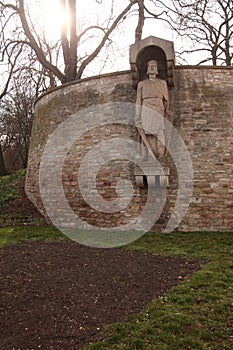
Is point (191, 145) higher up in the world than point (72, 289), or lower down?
higher up

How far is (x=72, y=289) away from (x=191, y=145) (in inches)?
202

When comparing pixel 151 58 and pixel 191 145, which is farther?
pixel 151 58

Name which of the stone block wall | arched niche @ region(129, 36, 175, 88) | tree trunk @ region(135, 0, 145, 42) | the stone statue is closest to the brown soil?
the stone block wall

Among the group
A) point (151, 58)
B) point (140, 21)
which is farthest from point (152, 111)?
point (140, 21)

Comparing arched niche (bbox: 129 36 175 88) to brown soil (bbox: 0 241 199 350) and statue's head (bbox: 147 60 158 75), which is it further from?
brown soil (bbox: 0 241 199 350)

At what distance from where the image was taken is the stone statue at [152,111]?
834 cm

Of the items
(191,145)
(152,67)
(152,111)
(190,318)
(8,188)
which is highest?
(152,67)

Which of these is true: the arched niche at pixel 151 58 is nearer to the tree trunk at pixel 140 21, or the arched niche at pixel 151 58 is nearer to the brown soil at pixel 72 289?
the brown soil at pixel 72 289

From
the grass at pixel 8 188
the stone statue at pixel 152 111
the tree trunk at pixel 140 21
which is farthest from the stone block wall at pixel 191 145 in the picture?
the tree trunk at pixel 140 21

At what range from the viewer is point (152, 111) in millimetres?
8320

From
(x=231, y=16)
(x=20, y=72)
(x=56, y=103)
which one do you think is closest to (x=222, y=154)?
(x=56, y=103)

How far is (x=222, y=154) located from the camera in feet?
28.3

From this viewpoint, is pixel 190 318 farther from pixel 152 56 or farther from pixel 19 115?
pixel 19 115

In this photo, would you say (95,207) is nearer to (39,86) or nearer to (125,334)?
(125,334)
